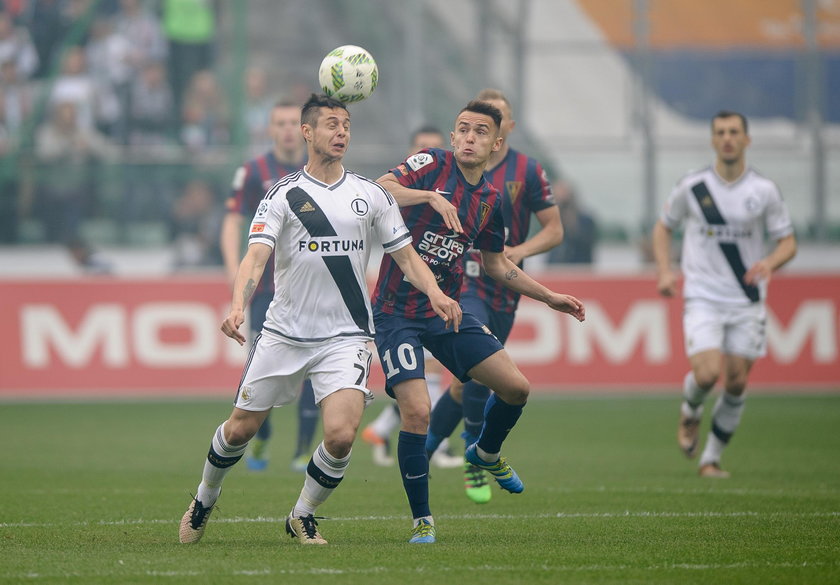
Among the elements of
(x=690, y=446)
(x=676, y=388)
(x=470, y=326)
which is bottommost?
(x=676, y=388)

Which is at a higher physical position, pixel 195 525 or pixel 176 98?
pixel 176 98

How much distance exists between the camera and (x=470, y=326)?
7734 millimetres

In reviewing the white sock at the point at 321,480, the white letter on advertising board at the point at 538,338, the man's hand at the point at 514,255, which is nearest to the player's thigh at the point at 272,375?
the white sock at the point at 321,480

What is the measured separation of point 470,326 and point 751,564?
208 cm

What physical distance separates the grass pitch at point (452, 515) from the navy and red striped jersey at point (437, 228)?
1.32 m

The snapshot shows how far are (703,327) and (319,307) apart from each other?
4.56 meters

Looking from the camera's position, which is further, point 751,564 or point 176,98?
point 176,98

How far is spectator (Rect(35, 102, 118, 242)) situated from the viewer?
64.1 ft

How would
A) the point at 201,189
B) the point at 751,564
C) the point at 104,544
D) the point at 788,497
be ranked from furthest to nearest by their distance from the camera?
the point at 201,189, the point at 788,497, the point at 104,544, the point at 751,564

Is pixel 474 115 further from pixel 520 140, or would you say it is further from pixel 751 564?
pixel 520 140

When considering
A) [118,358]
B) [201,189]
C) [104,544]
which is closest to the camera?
[104,544]

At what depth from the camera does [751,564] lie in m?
6.57

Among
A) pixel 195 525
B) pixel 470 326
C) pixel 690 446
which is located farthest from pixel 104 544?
pixel 690 446

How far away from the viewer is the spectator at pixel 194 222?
1883 cm
